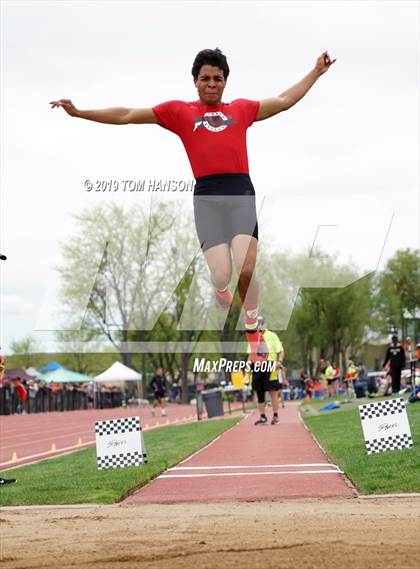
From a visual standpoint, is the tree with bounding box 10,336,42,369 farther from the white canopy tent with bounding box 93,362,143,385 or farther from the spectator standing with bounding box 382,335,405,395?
the spectator standing with bounding box 382,335,405,395

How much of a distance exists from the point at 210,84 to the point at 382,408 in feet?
23.4

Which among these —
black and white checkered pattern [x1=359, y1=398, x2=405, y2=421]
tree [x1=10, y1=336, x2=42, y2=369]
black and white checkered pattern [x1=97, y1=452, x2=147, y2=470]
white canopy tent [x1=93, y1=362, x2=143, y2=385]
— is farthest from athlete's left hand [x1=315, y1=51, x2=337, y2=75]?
tree [x1=10, y1=336, x2=42, y2=369]

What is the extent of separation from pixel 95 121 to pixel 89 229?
13597 mm

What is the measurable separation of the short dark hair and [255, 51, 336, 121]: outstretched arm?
0.42m

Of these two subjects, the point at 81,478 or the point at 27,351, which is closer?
the point at 81,478

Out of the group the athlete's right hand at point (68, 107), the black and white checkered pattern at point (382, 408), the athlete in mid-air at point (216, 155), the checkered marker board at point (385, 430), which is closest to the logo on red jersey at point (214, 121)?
the athlete in mid-air at point (216, 155)

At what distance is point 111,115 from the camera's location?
6.54 meters

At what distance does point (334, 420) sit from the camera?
23.4 meters

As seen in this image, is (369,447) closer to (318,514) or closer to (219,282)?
(318,514)

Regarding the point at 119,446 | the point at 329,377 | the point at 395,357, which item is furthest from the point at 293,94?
the point at 329,377

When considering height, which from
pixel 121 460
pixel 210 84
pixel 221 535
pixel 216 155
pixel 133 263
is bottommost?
pixel 221 535

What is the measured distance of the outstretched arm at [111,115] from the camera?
6.54m

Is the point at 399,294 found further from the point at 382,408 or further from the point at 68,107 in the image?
the point at 68,107

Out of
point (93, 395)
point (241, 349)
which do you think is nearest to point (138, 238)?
point (241, 349)
